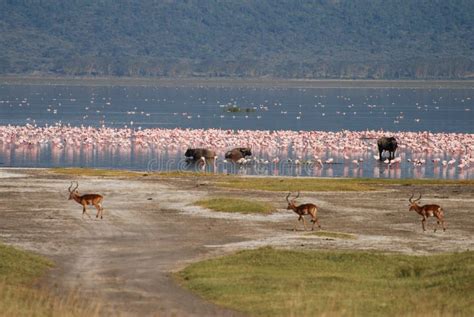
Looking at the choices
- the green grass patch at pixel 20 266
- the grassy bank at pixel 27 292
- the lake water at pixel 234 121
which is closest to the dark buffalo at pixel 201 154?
the lake water at pixel 234 121

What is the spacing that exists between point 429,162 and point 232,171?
12.5m

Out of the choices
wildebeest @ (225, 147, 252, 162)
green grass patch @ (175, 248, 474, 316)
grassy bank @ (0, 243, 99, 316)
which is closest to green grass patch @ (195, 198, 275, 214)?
green grass patch @ (175, 248, 474, 316)

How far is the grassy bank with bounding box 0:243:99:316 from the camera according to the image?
1656cm

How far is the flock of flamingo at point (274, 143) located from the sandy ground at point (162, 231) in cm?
2288

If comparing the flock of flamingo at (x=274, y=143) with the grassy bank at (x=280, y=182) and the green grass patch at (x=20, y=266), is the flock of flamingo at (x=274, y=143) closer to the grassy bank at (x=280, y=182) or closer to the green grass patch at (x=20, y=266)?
the grassy bank at (x=280, y=182)

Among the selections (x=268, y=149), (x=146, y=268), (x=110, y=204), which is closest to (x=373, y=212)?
(x=110, y=204)

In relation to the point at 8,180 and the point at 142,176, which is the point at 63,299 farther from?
the point at 142,176

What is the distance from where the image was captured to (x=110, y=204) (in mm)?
34750

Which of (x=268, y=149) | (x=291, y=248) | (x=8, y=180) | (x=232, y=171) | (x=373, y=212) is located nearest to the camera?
(x=291, y=248)

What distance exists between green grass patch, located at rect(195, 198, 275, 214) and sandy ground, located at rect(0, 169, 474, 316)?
0.45 m

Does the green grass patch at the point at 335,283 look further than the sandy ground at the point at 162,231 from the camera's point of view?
No

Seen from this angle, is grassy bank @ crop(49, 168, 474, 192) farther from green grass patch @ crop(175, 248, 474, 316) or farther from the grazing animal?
green grass patch @ crop(175, 248, 474, 316)

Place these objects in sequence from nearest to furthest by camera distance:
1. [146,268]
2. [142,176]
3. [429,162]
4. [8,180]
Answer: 1. [146,268]
2. [8,180]
3. [142,176]
4. [429,162]

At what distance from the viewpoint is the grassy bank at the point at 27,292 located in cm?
1656
